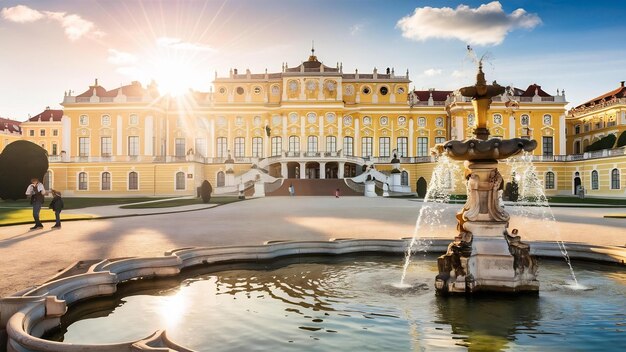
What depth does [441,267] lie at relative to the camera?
25.7 ft

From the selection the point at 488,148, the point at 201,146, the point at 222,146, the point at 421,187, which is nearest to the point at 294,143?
the point at 222,146

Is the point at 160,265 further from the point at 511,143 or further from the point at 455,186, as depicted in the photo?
the point at 455,186

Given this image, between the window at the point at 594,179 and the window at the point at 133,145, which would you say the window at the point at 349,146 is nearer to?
the window at the point at 133,145

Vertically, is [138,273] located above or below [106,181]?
below

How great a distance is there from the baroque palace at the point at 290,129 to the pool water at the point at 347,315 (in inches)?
1756

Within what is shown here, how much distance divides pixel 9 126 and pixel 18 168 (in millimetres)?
59683

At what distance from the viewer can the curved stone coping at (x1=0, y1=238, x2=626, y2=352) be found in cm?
447

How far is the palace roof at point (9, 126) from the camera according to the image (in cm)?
8238

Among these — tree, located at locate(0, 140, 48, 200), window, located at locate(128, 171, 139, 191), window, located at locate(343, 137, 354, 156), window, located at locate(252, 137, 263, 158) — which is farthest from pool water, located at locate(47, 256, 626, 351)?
window, located at locate(252, 137, 263, 158)

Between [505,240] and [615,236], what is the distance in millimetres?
8093

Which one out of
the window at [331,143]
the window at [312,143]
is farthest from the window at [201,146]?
the window at [331,143]

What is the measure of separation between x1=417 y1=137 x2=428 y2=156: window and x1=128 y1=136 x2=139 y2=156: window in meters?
34.7

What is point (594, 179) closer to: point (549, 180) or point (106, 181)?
point (549, 180)

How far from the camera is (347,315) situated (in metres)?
6.60
